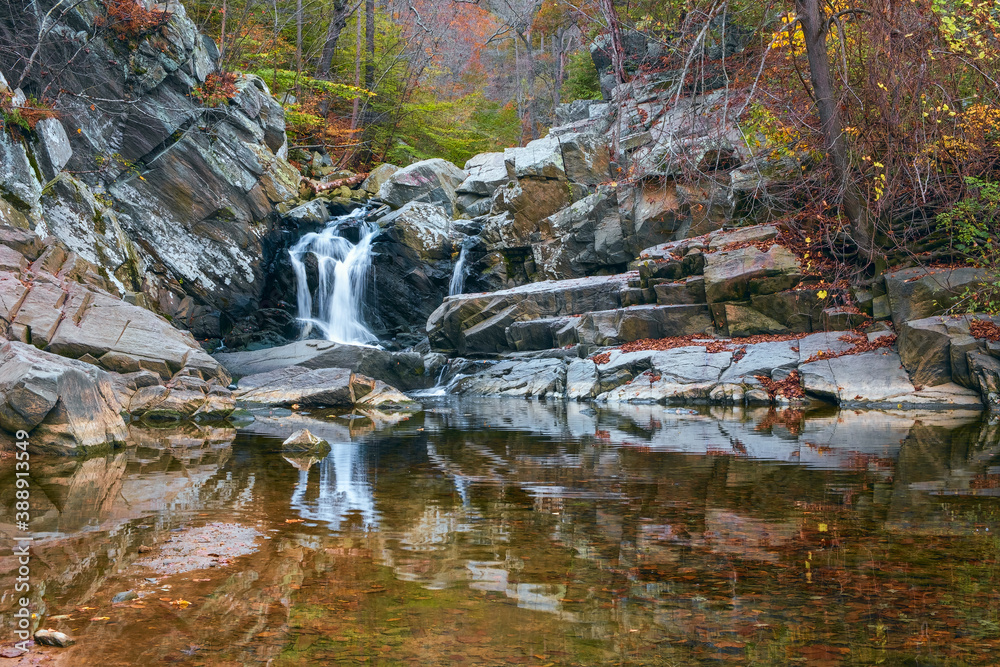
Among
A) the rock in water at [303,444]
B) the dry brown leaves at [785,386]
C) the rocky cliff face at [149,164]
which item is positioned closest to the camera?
the rock in water at [303,444]

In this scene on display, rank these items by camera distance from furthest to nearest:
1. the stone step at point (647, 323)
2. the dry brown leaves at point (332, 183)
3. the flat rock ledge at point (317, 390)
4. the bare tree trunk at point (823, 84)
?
the dry brown leaves at point (332, 183), the stone step at point (647, 323), the flat rock ledge at point (317, 390), the bare tree trunk at point (823, 84)

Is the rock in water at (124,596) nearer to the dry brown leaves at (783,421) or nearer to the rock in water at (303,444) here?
the rock in water at (303,444)

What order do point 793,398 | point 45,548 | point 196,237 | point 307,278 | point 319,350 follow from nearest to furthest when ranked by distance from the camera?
point 45,548 → point 793,398 → point 319,350 → point 196,237 → point 307,278

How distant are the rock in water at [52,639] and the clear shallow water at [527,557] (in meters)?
0.09

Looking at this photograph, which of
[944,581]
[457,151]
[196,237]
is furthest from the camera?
[457,151]

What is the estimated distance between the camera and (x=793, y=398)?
1444cm

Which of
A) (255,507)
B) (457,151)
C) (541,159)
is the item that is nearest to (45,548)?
(255,507)

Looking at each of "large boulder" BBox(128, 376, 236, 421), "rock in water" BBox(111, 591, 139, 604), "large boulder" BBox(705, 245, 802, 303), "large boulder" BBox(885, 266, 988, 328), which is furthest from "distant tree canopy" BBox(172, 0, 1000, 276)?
"large boulder" BBox(128, 376, 236, 421)

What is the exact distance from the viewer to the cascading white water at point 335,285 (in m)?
23.8

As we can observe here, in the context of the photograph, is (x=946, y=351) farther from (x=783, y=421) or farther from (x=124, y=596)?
(x=124, y=596)

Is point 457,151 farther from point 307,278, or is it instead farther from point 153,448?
point 153,448

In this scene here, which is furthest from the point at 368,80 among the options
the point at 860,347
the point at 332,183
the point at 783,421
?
the point at 783,421

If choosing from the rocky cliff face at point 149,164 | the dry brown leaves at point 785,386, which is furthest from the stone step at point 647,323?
the rocky cliff face at point 149,164

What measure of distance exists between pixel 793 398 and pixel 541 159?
14188mm
